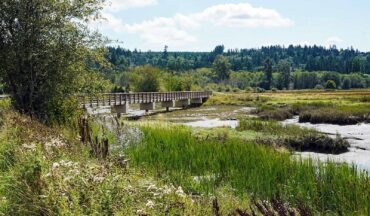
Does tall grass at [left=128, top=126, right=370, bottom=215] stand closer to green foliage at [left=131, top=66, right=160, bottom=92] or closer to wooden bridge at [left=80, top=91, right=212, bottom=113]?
wooden bridge at [left=80, top=91, right=212, bottom=113]

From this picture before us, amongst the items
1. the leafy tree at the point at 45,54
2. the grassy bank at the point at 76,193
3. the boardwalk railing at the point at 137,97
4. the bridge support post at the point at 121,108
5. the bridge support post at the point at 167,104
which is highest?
the leafy tree at the point at 45,54

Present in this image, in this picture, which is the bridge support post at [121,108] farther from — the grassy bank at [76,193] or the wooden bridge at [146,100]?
the grassy bank at [76,193]

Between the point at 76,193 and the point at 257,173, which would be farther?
the point at 257,173

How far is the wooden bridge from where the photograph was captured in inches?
1658

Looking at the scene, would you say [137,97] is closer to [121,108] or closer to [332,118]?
[121,108]

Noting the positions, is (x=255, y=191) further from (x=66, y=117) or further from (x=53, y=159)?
(x=66, y=117)

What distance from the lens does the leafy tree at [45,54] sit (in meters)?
20.1

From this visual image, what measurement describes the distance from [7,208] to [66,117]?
14802 mm

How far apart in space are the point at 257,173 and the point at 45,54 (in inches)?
477

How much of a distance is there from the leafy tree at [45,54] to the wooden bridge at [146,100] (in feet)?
5.02

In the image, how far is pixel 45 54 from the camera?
67.2ft

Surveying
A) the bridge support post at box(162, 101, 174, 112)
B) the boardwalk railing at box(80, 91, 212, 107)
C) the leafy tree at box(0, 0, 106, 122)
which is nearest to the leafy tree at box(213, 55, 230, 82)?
the boardwalk railing at box(80, 91, 212, 107)

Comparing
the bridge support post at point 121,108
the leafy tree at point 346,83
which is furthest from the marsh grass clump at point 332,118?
the leafy tree at point 346,83

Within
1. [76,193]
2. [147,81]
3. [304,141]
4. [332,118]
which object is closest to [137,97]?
[332,118]
